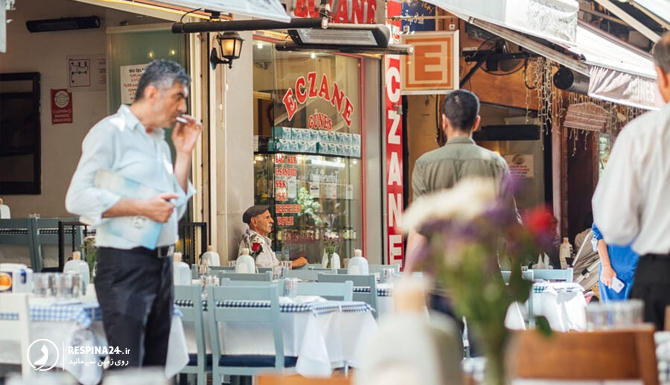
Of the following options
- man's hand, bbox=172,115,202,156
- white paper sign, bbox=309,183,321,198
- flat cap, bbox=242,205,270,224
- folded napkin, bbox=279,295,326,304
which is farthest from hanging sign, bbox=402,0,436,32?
man's hand, bbox=172,115,202,156

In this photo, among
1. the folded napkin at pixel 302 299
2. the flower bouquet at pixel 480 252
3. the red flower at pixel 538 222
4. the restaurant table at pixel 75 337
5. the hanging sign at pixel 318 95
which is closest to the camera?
the flower bouquet at pixel 480 252

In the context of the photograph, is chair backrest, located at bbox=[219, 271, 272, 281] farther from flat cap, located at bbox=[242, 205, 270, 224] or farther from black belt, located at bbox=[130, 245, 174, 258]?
flat cap, located at bbox=[242, 205, 270, 224]

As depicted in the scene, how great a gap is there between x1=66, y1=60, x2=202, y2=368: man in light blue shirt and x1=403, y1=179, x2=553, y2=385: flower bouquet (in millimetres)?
2889

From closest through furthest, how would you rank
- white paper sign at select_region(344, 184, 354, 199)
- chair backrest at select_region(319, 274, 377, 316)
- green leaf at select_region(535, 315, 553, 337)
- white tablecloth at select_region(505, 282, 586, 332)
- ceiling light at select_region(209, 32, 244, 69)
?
green leaf at select_region(535, 315, 553, 337)
chair backrest at select_region(319, 274, 377, 316)
white tablecloth at select_region(505, 282, 586, 332)
ceiling light at select_region(209, 32, 244, 69)
white paper sign at select_region(344, 184, 354, 199)

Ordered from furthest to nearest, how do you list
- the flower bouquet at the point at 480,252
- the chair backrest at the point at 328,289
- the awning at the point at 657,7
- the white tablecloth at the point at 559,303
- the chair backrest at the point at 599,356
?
the awning at the point at 657,7, the white tablecloth at the point at 559,303, the chair backrest at the point at 328,289, the chair backrest at the point at 599,356, the flower bouquet at the point at 480,252

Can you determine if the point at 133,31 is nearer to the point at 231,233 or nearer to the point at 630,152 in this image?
the point at 231,233

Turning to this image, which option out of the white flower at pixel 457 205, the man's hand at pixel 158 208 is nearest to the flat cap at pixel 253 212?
the man's hand at pixel 158 208

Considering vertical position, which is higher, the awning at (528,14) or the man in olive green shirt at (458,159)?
the awning at (528,14)

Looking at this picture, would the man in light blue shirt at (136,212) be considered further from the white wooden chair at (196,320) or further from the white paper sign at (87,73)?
the white paper sign at (87,73)

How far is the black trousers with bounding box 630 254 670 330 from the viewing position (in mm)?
4098

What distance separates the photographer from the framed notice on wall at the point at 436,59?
566 inches

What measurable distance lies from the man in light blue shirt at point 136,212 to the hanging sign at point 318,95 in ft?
29.9

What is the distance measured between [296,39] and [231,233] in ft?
7.34

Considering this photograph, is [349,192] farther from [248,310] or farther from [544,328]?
[544,328]
